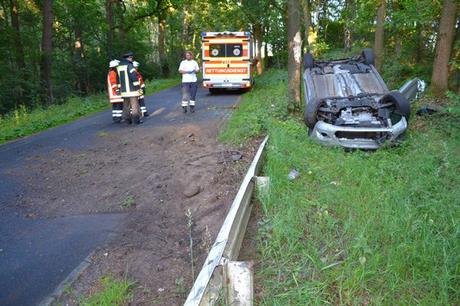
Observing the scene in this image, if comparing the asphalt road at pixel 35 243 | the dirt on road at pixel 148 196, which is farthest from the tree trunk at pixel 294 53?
the asphalt road at pixel 35 243

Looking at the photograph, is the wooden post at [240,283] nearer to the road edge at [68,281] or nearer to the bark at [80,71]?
the road edge at [68,281]

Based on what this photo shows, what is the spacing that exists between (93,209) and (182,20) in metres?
37.6

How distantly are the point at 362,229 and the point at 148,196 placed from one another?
3.21 meters

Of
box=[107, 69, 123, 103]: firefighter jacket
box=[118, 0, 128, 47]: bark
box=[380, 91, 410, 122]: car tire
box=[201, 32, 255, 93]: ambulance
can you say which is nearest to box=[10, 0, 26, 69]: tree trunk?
box=[118, 0, 128, 47]: bark

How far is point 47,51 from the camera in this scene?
1714 centimetres

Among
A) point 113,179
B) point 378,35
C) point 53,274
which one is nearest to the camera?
point 53,274

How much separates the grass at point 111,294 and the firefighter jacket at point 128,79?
25.2ft

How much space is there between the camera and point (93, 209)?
5.45 m

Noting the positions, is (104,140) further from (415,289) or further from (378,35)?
(378,35)

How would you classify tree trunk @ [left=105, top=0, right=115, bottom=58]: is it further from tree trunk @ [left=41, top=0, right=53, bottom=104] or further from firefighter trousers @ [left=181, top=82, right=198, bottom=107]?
firefighter trousers @ [left=181, top=82, right=198, bottom=107]

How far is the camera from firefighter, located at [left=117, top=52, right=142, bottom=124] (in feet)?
34.1

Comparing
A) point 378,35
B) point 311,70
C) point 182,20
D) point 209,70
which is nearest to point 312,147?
point 311,70

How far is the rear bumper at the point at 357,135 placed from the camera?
6.73m

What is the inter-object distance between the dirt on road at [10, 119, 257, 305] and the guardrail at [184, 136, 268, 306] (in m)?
0.45
